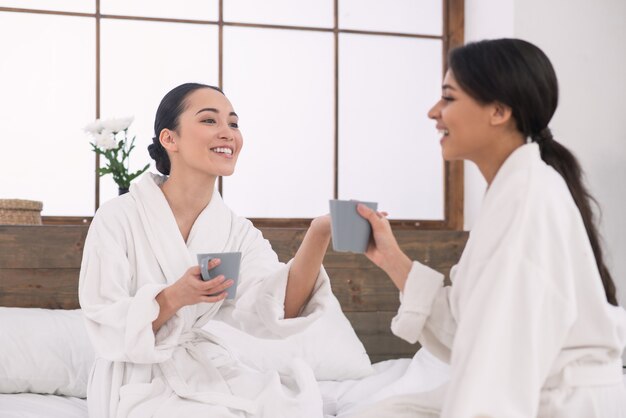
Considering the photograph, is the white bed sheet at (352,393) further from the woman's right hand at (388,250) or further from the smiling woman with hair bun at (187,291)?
the woman's right hand at (388,250)

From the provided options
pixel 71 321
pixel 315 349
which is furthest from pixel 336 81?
pixel 71 321

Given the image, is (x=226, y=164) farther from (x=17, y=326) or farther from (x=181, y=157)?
(x=17, y=326)

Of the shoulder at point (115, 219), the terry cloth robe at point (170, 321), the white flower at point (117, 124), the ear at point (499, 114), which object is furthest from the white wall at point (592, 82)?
the ear at point (499, 114)

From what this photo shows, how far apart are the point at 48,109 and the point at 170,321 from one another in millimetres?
1623

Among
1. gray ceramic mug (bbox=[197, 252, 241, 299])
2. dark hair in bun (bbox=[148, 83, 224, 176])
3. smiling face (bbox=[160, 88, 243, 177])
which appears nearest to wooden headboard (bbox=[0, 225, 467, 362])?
dark hair in bun (bbox=[148, 83, 224, 176])

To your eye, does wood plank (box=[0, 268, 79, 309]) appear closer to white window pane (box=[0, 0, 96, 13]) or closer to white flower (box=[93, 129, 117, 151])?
white flower (box=[93, 129, 117, 151])

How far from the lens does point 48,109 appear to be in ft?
10.1

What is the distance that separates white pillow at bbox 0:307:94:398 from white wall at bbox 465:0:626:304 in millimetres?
2034

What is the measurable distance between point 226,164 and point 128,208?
0.27 meters

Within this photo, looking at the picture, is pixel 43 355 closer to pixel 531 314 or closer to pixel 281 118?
pixel 281 118

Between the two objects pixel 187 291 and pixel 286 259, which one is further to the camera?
pixel 286 259

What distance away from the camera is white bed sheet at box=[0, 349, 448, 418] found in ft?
6.64

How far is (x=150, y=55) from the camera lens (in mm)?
3188

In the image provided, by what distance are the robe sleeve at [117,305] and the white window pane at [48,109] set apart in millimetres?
1267
